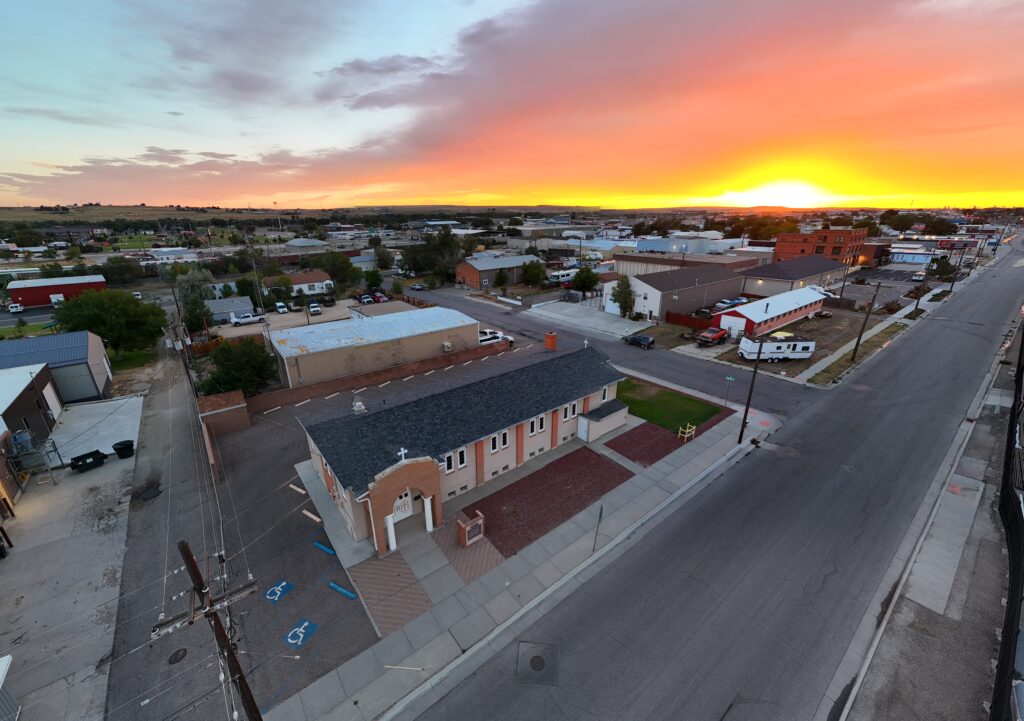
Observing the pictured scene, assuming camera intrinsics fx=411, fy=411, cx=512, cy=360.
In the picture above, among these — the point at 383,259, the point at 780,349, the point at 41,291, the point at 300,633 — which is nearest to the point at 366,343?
the point at 300,633

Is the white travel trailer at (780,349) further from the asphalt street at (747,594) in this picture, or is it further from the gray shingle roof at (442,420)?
the gray shingle roof at (442,420)

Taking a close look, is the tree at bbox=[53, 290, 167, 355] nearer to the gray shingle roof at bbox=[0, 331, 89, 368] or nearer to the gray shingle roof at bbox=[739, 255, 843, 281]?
the gray shingle roof at bbox=[0, 331, 89, 368]

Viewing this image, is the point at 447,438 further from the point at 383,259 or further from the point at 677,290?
the point at 383,259

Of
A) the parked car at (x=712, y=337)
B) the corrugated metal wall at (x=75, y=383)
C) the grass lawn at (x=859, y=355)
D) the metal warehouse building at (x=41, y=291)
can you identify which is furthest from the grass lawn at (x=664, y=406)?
the metal warehouse building at (x=41, y=291)

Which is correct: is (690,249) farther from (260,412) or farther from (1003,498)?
(260,412)

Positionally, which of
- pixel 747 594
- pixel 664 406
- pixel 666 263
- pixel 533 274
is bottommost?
pixel 747 594

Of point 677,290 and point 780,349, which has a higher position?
point 677,290

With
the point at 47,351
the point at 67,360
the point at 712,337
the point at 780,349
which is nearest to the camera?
the point at 67,360

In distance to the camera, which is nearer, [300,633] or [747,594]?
[300,633]
